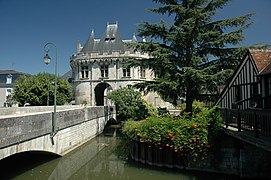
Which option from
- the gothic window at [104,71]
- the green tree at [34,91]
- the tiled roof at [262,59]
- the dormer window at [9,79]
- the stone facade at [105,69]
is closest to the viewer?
the tiled roof at [262,59]

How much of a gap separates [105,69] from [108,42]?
4136 mm

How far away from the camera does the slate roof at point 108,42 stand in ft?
94.9

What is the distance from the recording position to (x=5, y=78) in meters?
37.8

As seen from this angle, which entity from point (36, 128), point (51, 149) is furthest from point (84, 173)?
point (36, 128)

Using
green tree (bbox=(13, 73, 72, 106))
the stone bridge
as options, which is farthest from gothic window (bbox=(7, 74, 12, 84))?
the stone bridge

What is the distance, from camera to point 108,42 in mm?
29578

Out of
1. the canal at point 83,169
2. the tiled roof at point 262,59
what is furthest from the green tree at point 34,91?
the tiled roof at point 262,59

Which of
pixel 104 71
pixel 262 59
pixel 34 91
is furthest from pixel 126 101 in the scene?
pixel 262 59

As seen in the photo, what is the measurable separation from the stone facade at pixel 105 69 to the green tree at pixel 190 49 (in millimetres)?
15982

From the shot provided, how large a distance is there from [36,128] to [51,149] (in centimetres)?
177

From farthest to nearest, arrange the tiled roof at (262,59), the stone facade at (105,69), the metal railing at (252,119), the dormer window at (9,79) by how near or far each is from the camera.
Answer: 1. the dormer window at (9,79)
2. the stone facade at (105,69)
3. the tiled roof at (262,59)
4. the metal railing at (252,119)

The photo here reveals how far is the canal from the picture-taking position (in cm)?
789

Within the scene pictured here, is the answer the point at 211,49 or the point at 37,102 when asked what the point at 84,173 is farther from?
the point at 37,102

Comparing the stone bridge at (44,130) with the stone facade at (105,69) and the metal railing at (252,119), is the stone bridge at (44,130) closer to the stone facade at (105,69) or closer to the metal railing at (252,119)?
the metal railing at (252,119)
